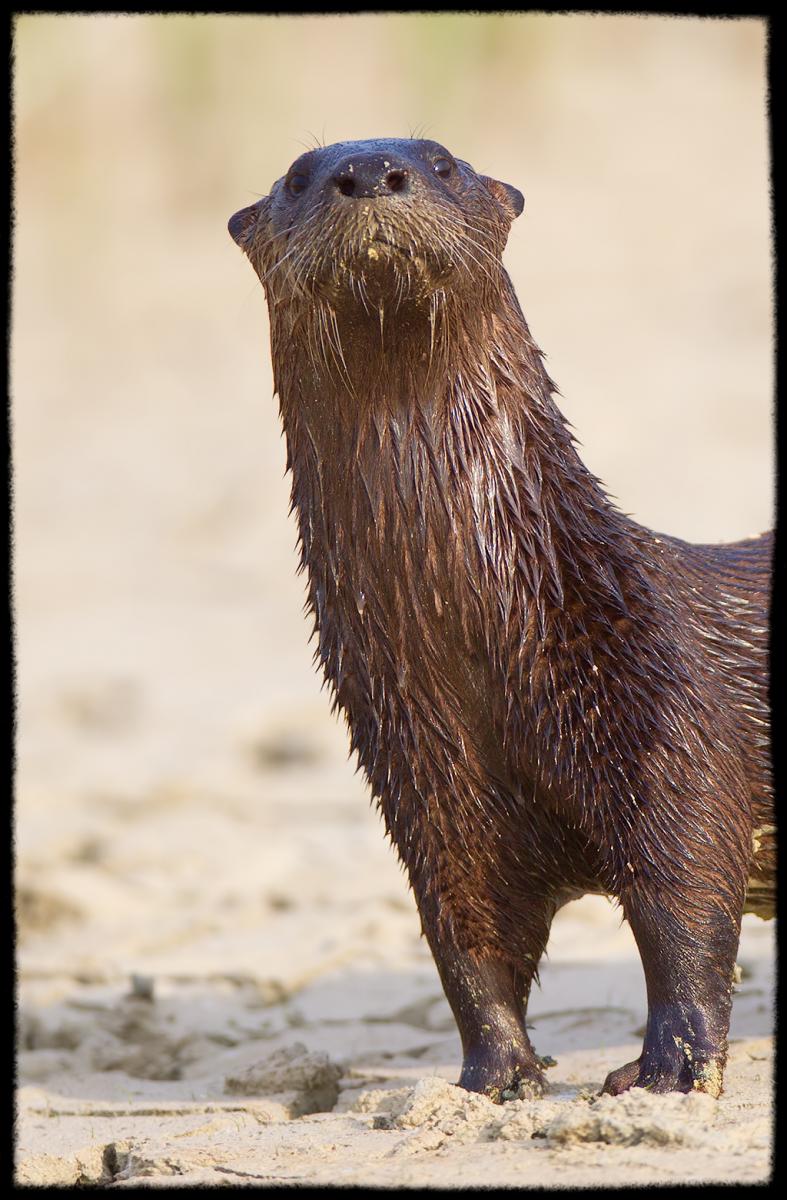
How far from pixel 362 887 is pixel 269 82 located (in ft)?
30.0

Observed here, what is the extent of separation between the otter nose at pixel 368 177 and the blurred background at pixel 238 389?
103 inches

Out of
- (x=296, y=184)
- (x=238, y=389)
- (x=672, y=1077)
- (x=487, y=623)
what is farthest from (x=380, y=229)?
(x=238, y=389)

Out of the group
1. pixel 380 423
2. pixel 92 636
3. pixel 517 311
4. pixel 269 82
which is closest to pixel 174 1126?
pixel 380 423

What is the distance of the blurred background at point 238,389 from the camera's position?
606 centimetres

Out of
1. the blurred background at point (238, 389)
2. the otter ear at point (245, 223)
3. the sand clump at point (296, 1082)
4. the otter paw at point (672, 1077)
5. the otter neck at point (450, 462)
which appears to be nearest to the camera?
the otter paw at point (672, 1077)

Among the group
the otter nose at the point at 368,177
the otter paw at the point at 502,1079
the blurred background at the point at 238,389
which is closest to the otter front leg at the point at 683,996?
the otter paw at the point at 502,1079

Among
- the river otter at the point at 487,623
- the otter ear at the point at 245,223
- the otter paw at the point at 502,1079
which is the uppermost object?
the otter ear at the point at 245,223

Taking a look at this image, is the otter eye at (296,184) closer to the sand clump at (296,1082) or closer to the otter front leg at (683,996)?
the otter front leg at (683,996)

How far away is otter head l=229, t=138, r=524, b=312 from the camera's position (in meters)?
2.91

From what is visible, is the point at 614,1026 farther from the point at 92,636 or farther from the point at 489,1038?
the point at 92,636

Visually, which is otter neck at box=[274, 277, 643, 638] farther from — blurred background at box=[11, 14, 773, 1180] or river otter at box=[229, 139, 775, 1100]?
blurred background at box=[11, 14, 773, 1180]

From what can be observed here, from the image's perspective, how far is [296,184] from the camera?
10.6ft

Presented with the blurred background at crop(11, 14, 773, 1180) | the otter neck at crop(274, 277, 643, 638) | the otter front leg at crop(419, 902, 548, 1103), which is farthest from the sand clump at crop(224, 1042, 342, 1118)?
the otter neck at crop(274, 277, 643, 638)

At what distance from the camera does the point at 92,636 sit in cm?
895
